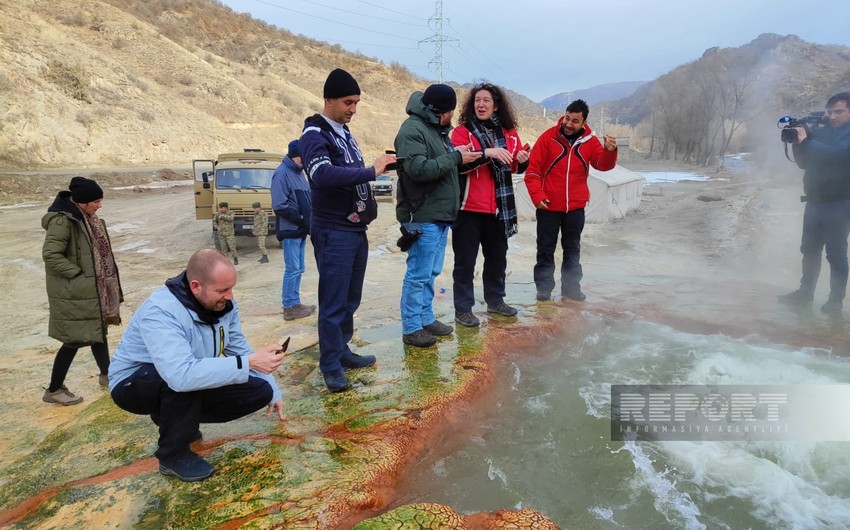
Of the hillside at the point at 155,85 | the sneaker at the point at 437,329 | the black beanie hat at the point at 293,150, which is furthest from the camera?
the hillside at the point at 155,85

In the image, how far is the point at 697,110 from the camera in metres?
40.5

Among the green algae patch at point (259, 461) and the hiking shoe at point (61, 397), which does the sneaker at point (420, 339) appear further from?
the hiking shoe at point (61, 397)

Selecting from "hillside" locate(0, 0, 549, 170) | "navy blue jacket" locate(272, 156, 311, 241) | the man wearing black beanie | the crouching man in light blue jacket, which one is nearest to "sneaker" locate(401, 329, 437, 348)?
the man wearing black beanie

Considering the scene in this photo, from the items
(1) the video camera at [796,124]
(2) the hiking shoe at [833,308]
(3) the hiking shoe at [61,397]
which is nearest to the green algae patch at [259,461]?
(3) the hiking shoe at [61,397]

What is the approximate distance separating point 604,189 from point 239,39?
39.5 meters

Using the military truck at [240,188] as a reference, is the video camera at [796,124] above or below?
above

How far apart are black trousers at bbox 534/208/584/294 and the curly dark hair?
3.63 ft

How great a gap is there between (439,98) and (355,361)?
2.01 meters

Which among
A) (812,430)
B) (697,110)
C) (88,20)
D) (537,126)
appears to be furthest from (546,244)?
(537,126)

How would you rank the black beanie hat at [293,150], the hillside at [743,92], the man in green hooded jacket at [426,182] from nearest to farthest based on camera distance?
the man in green hooded jacket at [426,182]
the black beanie hat at [293,150]
the hillside at [743,92]

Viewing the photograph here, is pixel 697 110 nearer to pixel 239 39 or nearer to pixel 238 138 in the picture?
pixel 238 138

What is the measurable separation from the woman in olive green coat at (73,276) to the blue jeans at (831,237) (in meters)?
6.57

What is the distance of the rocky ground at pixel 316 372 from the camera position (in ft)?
8.18

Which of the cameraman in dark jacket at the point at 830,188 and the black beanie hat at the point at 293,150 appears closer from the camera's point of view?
the cameraman in dark jacket at the point at 830,188
